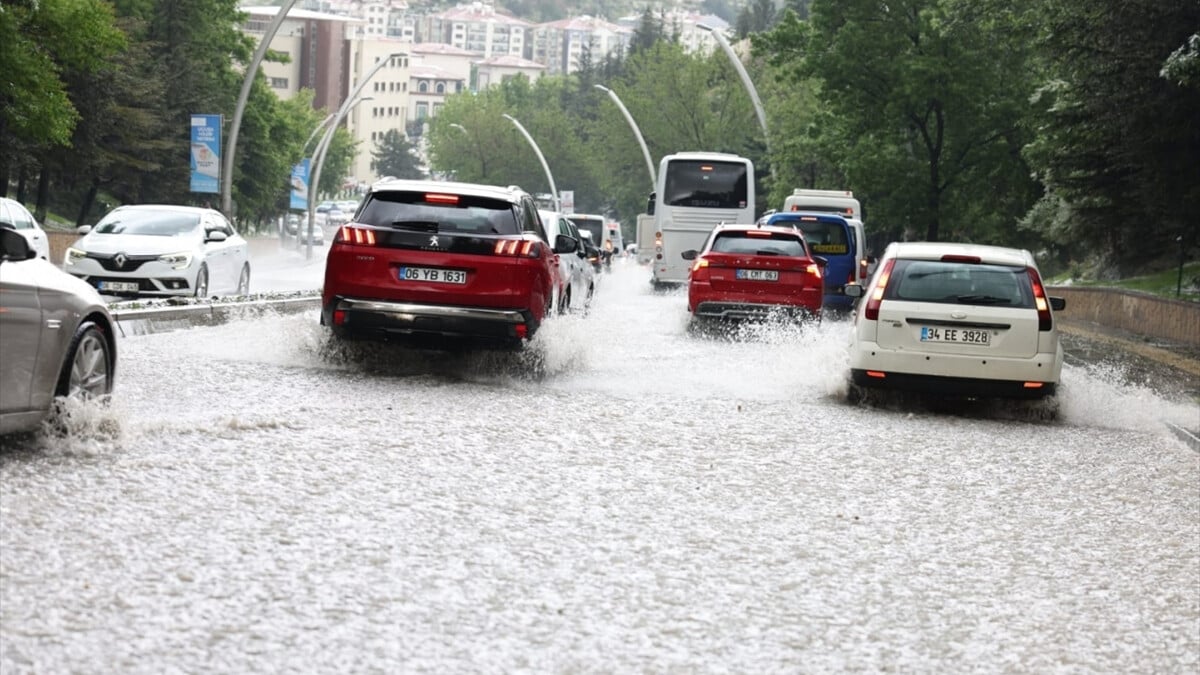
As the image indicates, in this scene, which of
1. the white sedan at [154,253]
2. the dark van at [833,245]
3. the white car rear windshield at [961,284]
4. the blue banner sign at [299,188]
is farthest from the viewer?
the blue banner sign at [299,188]

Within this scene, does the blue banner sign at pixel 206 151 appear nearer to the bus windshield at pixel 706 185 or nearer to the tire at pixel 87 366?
the bus windshield at pixel 706 185

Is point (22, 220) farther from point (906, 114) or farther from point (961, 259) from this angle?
point (906, 114)

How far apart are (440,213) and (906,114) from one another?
34734 millimetres

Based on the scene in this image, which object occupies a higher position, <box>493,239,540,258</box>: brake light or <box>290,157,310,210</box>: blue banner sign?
<box>493,239,540,258</box>: brake light

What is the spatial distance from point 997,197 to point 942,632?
4463cm

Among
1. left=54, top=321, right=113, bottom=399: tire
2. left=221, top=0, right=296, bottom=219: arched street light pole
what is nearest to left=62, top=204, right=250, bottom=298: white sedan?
left=221, top=0, right=296, bottom=219: arched street light pole

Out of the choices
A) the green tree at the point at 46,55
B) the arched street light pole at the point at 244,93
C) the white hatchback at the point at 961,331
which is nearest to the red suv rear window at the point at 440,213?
the white hatchback at the point at 961,331

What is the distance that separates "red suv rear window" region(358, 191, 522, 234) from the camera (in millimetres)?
15219

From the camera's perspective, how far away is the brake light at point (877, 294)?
15016mm

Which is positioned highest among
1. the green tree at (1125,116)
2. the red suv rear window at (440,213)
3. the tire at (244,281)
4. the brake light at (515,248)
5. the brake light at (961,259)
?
the green tree at (1125,116)

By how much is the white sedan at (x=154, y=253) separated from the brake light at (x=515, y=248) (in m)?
10.3

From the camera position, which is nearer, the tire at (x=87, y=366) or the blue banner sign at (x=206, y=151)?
the tire at (x=87, y=366)

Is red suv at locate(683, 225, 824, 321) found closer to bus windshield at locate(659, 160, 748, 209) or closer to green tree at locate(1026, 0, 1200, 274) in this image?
green tree at locate(1026, 0, 1200, 274)

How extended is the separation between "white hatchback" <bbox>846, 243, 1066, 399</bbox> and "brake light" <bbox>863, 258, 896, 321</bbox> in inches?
0.4
